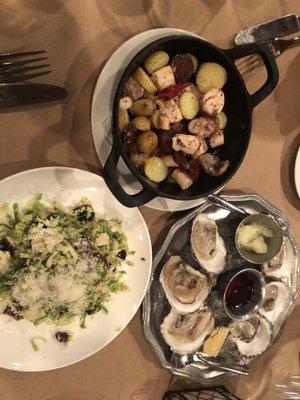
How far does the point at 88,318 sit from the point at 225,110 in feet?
2.43

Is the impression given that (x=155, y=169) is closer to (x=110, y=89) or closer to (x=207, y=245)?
(x=110, y=89)

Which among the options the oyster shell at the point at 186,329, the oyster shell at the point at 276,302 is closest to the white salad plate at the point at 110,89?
the oyster shell at the point at 186,329

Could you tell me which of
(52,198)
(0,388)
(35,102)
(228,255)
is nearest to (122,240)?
(52,198)

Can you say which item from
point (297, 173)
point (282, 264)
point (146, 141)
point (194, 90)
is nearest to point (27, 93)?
point (146, 141)

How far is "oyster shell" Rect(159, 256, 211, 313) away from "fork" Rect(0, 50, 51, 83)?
686mm

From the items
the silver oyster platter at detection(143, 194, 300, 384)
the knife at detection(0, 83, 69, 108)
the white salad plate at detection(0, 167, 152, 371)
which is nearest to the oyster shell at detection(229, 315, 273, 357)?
the silver oyster platter at detection(143, 194, 300, 384)

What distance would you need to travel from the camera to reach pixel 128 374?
1.55m

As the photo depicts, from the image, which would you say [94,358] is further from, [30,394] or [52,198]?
[52,198]

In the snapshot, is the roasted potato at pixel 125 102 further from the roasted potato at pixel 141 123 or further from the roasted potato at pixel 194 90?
the roasted potato at pixel 194 90

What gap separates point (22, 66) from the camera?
1275 mm

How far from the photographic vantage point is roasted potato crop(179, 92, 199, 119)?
1.31 m

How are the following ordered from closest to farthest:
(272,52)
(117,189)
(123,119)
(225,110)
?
(117,189)
(123,119)
(225,110)
(272,52)

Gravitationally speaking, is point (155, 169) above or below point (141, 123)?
below

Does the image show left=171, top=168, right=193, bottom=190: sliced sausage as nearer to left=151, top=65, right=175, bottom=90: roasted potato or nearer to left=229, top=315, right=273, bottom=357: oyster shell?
left=151, top=65, right=175, bottom=90: roasted potato
